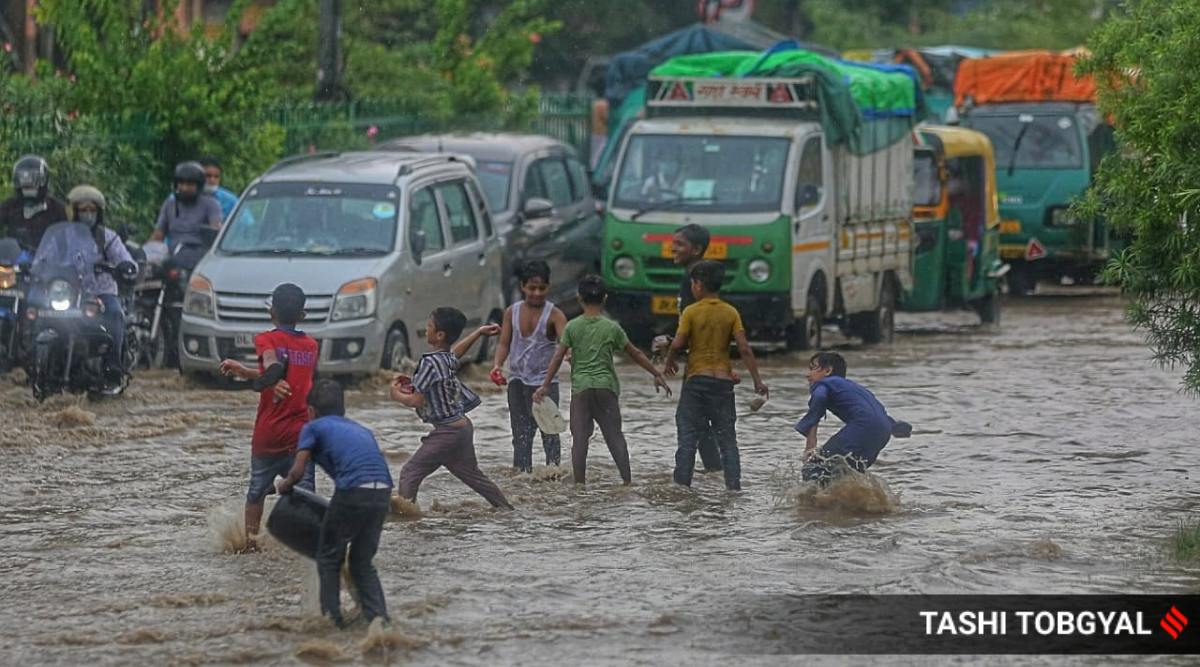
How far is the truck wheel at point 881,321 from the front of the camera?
811 inches

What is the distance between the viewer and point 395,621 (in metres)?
8.17

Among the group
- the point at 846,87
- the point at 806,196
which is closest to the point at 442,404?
the point at 806,196

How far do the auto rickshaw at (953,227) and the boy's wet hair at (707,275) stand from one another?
10951 mm

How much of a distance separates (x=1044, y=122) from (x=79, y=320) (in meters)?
16.7

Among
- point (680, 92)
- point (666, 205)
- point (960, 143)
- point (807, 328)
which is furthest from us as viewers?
point (960, 143)

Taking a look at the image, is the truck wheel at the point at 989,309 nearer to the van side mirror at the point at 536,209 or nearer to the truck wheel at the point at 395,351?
the van side mirror at the point at 536,209

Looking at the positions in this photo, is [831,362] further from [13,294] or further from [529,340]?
[13,294]

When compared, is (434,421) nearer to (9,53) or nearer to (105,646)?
(105,646)

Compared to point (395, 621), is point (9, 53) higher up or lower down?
higher up

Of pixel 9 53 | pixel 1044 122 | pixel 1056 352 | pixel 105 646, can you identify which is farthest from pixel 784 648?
pixel 1044 122

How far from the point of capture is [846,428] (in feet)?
35.7

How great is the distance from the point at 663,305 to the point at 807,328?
52.7 inches

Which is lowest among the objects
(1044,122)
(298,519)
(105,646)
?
(105,646)

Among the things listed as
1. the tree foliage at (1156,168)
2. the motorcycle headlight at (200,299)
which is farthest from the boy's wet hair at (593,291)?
the motorcycle headlight at (200,299)
